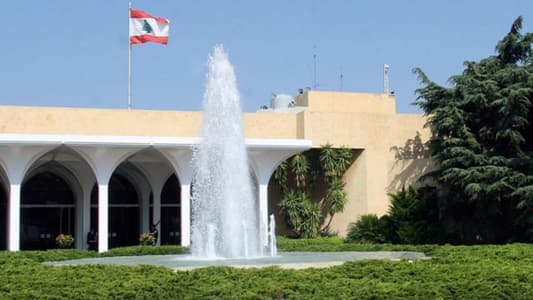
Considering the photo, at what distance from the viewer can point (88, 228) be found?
28219 mm

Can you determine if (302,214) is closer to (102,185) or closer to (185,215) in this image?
(185,215)

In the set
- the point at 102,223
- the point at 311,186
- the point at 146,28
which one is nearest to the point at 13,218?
the point at 102,223

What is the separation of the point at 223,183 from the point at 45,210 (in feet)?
50.6

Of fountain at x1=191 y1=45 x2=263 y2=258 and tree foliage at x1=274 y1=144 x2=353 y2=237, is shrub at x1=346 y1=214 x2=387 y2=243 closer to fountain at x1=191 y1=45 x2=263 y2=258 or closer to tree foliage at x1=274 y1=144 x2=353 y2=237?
tree foliage at x1=274 y1=144 x2=353 y2=237

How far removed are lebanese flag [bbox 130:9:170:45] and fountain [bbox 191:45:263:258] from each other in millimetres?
11445

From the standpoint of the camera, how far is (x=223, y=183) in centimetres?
1711

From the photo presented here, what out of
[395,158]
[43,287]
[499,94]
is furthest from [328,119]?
[43,287]

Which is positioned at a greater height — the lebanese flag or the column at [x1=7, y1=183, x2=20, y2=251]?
the lebanese flag

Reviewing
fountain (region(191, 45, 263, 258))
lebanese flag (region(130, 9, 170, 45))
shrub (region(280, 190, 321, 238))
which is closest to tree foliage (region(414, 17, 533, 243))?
shrub (region(280, 190, 321, 238))

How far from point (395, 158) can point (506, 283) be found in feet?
63.8

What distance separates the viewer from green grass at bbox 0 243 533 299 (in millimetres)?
9031

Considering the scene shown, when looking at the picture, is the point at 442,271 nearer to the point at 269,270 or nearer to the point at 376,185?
the point at 269,270

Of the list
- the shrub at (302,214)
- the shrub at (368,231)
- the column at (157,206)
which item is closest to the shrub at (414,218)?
the shrub at (368,231)

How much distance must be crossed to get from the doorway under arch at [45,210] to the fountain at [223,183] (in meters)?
14.2
